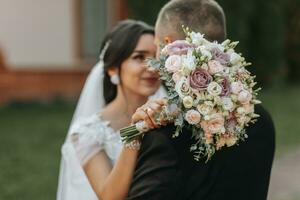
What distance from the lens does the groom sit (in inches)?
100

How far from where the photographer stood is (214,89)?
2633 mm

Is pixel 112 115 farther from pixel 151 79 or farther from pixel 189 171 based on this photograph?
pixel 189 171

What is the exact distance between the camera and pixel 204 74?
2660 mm

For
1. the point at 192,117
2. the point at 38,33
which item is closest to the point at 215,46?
the point at 192,117

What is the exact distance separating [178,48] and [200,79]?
14 cm

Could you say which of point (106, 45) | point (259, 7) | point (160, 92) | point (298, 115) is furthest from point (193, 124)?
point (259, 7)

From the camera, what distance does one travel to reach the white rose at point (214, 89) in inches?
103

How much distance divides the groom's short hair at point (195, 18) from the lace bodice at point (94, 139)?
965mm

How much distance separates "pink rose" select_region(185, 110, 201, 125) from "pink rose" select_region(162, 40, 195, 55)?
0.23m

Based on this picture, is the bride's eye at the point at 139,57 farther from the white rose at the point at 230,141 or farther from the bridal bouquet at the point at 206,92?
the white rose at the point at 230,141

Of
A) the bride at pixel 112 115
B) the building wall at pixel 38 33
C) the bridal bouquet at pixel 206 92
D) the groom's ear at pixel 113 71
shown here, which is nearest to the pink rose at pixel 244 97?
the bridal bouquet at pixel 206 92

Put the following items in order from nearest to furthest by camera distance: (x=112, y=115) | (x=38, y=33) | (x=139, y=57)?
(x=139, y=57)
(x=112, y=115)
(x=38, y=33)

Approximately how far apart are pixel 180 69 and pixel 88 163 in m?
1.02

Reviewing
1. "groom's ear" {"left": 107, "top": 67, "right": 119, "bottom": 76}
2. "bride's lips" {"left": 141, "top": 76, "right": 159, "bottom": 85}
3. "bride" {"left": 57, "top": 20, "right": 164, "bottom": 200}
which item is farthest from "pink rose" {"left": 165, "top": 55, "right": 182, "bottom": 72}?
"groom's ear" {"left": 107, "top": 67, "right": 119, "bottom": 76}
